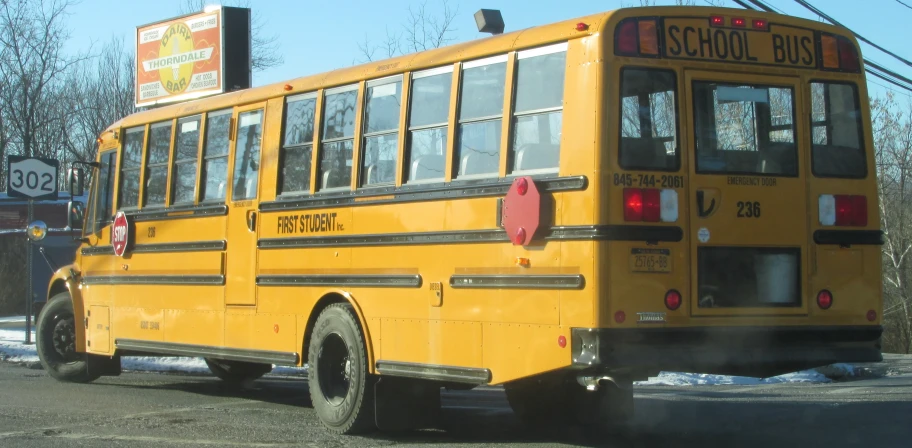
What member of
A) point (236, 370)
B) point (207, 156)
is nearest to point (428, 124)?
point (207, 156)

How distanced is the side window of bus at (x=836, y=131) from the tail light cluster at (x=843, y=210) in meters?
0.16

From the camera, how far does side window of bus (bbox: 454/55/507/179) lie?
7.36 m

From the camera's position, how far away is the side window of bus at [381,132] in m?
8.26

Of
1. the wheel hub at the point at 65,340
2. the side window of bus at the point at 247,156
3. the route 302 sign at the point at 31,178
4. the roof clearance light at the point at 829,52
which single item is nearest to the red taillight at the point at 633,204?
the roof clearance light at the point at 829,52

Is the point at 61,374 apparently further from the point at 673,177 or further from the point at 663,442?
the point at 673,177

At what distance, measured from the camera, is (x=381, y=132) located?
836cm

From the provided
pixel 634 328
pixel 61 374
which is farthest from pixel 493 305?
pixel 61 374

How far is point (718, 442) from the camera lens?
7719 millimetres

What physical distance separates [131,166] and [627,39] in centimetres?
644

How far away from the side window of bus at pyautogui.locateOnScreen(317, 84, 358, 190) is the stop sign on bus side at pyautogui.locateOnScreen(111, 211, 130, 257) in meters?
3.22

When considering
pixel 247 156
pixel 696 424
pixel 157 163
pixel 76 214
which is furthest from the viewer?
pixel 76 214

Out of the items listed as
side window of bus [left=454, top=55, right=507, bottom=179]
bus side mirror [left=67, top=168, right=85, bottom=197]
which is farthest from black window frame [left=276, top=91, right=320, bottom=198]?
bus side mirror [left=67, top=168, right=85, bottom=197]

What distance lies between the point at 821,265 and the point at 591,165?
5.71ft

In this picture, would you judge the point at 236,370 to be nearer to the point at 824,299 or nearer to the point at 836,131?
the point at 824,299
